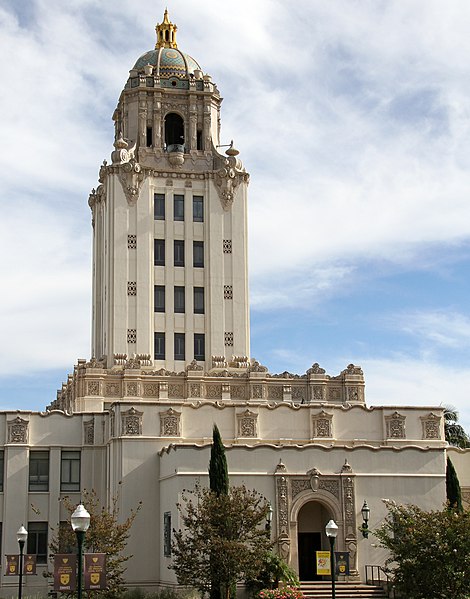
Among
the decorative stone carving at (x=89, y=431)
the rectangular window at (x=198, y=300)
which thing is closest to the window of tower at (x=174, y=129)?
the rectangular window at (x=198, y=300)

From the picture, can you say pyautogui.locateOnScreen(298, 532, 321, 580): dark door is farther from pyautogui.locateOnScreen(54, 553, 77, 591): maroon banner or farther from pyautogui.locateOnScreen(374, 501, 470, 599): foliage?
pyautogui.locateOnScreen(54, 553, 77, 591): maroon banner

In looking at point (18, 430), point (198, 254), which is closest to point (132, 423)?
point (18, 430)

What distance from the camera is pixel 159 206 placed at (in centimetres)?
6384

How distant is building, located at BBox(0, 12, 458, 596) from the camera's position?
4694 centimetres

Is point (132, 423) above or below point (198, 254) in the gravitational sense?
below

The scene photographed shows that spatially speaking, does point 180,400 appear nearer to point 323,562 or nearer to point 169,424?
point 169,424

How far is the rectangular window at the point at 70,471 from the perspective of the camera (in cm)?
5200

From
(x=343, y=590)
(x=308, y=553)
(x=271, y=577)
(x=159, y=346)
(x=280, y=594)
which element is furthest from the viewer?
(x=159, y=346)

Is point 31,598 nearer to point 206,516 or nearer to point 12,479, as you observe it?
point 12,479

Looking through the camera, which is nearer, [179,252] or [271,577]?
[271,577]

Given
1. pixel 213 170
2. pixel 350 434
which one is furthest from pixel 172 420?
pixel 213 170

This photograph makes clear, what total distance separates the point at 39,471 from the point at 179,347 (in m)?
12.9

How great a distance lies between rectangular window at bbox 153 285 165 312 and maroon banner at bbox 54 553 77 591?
32.9 m

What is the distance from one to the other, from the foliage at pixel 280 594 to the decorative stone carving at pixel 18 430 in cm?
1650
